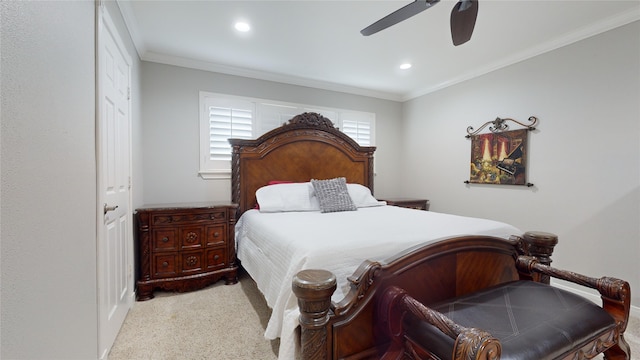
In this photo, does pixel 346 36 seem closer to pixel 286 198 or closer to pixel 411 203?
pixel 286 198

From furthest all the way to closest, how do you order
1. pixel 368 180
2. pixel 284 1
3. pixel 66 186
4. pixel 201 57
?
1. pixel 368 180
2. pixel 201 57
3. pixel 284 1
4. pixel 66 186

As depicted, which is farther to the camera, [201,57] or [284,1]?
[201,57]

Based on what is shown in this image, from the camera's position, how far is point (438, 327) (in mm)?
1045

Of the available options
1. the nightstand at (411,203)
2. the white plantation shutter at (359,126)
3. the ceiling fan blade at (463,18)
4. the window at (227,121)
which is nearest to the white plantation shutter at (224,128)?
the window at (227,121)

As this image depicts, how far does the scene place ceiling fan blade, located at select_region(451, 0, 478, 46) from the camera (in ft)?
5.23

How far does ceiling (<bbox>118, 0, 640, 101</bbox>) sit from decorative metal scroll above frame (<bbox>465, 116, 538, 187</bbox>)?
30.6 inches

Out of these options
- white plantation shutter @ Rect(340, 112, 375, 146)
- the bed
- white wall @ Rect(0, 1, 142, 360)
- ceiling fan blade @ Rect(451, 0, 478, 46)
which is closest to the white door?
white wall @ Rect(0, 1, 142, 360)

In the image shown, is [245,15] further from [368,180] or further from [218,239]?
[368,180]

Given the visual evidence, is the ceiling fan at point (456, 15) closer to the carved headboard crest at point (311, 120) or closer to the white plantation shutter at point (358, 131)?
the carved headboard crest at point (311, 120)

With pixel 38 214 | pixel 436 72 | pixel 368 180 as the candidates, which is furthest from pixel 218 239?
pixel 436 72

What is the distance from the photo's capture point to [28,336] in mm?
837

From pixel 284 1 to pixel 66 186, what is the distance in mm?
1950

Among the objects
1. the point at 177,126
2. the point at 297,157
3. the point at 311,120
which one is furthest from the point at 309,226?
the point at 177,126

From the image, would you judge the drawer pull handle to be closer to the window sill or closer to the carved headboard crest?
the window sill
